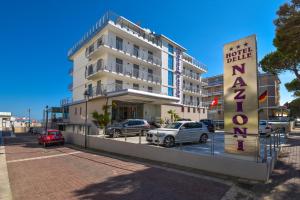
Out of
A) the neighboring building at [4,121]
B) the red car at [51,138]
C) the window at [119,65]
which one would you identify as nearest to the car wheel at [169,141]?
the red car at [51,138]

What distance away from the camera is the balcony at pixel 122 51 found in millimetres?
24031

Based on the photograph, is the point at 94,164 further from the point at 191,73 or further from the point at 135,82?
the point at 191,73

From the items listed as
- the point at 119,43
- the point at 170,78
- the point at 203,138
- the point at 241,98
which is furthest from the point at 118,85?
the point at 241,98

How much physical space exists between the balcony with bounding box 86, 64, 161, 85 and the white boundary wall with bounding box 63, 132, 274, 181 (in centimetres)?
1194

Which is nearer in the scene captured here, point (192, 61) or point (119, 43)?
point (119, 43)

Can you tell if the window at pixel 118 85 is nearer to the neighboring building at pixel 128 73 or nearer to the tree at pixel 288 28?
the neighboring building at pixel 128 73

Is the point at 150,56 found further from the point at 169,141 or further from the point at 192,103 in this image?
the point at 169,141

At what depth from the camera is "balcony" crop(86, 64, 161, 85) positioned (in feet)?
78.4

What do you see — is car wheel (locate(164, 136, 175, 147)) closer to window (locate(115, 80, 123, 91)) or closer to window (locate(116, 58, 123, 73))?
window (locate(115, 80, 123, 91))

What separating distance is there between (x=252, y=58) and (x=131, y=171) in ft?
22.7

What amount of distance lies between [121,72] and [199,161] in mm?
18911

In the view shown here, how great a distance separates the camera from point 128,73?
85.6 ft

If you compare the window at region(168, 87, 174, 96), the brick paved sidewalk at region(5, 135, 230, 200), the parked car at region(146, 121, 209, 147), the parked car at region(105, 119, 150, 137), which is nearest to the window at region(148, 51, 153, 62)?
the window at region(168, 87, 174, 96)

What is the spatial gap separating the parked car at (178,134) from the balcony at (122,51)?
1470 centimetres
